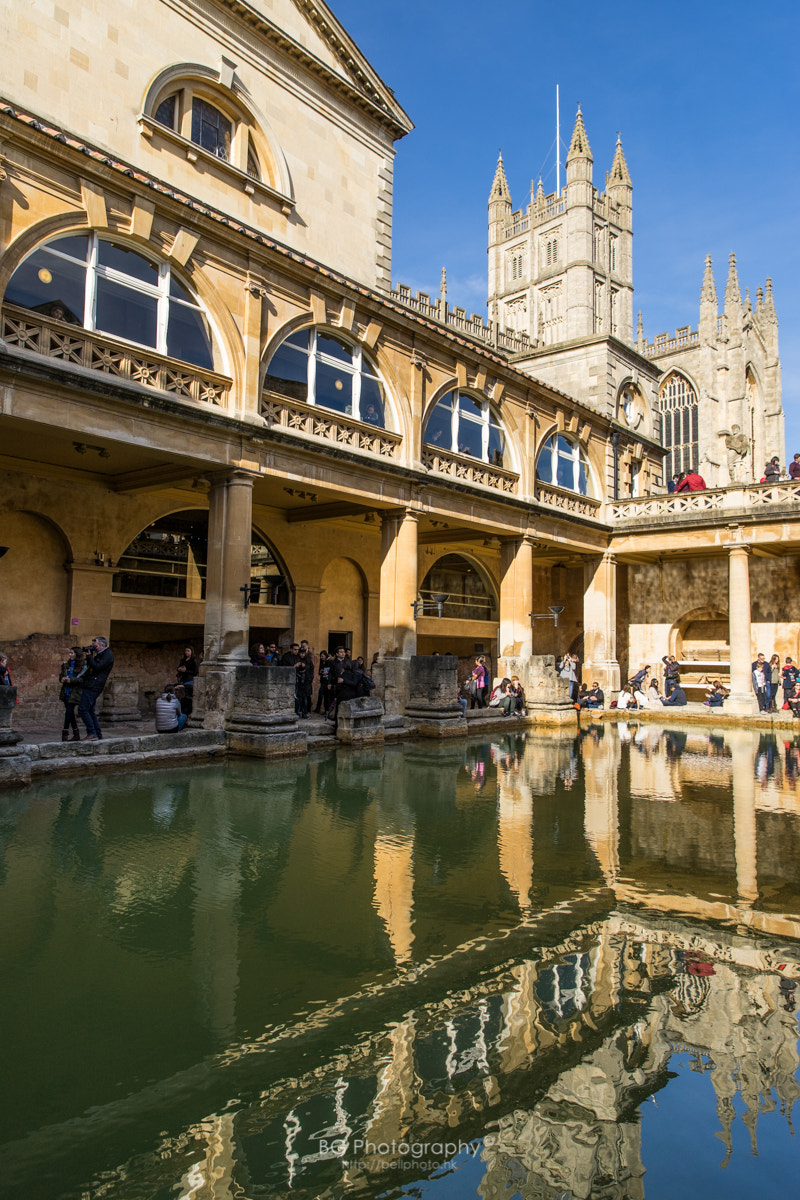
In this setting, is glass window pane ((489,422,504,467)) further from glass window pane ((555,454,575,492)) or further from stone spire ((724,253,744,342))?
stone spire ((724,253,744,342))

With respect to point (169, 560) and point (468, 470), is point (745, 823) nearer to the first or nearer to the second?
point (468, 470)

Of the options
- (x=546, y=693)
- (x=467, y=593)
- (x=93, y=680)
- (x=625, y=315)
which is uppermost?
(x=625, y=315)

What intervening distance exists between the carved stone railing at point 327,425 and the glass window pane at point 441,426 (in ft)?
5.19

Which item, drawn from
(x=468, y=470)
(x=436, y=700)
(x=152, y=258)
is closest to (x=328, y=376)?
(x=152, y=258)

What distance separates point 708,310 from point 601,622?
43.3 m

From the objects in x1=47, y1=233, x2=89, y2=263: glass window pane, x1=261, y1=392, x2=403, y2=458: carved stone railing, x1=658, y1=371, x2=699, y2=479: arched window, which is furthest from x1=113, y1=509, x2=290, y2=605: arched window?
x1=658, y1=371, x2=699, y2=479: arched window

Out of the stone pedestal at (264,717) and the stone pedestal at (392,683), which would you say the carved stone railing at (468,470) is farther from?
the stone pedestal at (264,717)

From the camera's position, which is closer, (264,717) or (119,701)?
(264,717)

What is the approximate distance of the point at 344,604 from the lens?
21.8m

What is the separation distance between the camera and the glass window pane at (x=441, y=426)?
60.7ft

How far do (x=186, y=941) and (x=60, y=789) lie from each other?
16.8ft

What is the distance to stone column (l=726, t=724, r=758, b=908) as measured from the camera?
18.9 feet

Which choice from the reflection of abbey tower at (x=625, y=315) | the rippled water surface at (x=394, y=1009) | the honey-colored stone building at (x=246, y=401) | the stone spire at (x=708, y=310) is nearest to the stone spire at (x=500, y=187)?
the reflection of abbey tower at (x=625, y=315)

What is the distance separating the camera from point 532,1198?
2.58 metres
